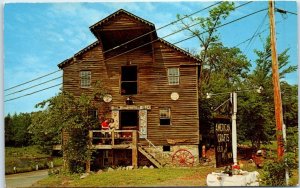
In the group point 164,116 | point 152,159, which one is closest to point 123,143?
point 152,159

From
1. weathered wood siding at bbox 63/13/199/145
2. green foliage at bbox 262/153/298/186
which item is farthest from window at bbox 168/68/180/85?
green foliage at bbox 262/153/298/186

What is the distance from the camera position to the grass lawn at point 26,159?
40.3 ft

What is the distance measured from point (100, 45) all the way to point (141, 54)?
5.31 ft

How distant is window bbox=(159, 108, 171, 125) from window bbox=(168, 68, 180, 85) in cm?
109

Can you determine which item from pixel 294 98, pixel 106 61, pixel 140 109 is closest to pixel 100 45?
pixel 106 61

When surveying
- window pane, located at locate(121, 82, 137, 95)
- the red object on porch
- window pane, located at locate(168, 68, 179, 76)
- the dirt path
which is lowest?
the dirt path

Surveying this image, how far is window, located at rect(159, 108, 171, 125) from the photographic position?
17125 millimetres

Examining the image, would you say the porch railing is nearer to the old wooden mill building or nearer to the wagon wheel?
the old wooden mill building

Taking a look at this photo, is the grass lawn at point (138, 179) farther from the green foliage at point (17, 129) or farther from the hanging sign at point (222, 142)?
the green foliage at point (17, 129)

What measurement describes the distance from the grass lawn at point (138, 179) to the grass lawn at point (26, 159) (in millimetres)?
1018

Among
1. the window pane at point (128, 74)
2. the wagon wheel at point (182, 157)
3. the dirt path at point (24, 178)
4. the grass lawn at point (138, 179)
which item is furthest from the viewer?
the window pane at point (128, 74)

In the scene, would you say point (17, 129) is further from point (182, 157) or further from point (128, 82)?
point (182, 157)

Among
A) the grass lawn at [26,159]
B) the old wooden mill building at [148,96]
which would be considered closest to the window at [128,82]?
the old wooden mill building at [148,96]

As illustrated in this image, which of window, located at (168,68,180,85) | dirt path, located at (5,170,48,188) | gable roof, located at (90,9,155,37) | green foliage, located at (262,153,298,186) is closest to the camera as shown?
green foliage, located at (262,153,298,186)
